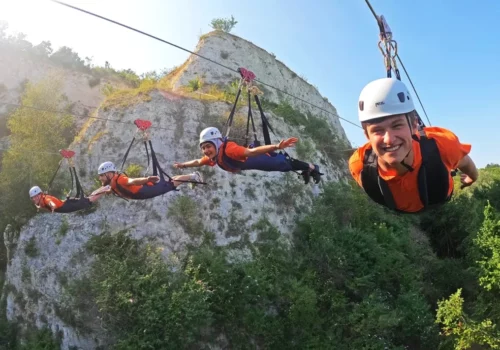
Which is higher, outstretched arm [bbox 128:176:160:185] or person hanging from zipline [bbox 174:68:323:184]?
person hanging from zipline [bbox 174:68:323:184]

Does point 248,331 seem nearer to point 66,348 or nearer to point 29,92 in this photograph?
point 66,348

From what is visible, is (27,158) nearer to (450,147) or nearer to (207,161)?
(207,161)

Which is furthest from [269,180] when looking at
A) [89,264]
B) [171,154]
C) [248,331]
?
[89,264]

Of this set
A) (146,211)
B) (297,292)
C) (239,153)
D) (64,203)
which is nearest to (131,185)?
(64,203)

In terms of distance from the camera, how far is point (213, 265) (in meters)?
12.1

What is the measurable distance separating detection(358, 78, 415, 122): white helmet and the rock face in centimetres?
1142

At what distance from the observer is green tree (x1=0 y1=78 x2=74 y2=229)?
50.3ft

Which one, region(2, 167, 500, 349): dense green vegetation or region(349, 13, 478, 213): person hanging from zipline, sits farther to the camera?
region(2, 167, 500, 349): dense green vegetation

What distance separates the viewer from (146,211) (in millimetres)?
13797

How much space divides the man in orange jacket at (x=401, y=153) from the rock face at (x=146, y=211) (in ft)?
36.4

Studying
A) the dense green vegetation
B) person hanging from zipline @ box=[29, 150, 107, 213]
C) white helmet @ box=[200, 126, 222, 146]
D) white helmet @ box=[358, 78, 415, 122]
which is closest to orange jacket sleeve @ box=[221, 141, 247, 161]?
white helmet @ box=[200, 126, 222, 146]

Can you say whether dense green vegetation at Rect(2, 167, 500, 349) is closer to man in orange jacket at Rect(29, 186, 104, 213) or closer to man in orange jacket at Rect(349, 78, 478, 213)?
man in orange jacket at Rect(29, 186, 104, 213)

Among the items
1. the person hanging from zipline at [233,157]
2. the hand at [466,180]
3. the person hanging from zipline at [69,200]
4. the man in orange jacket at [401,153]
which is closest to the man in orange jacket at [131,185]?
the person hanging from zipline at [69,200]

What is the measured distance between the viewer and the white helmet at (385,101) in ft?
7.58
